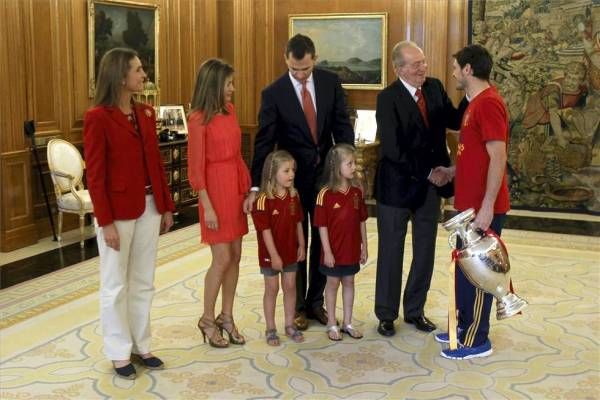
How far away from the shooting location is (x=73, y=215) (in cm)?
812

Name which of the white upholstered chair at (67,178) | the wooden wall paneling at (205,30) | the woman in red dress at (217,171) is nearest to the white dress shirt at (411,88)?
the woman in red dress at (217,171)

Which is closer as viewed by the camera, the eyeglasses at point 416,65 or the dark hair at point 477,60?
the dark hair at point 477,60

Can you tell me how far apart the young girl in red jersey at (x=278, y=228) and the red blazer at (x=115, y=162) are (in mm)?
734

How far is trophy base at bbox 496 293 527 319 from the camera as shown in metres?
4.07

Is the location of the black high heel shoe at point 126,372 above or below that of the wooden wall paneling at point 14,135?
below

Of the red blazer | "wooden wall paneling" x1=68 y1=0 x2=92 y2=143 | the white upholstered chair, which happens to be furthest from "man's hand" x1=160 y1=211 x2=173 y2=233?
"wooden wall paneling" x1=68 y1=0 x2=92 y2=143

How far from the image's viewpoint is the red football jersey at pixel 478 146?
4043mm

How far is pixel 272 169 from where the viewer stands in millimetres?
4449

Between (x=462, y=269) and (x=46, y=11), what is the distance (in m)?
5.39

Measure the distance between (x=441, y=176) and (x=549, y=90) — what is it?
5274 mm

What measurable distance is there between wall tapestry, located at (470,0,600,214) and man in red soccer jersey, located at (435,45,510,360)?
537 centimetres

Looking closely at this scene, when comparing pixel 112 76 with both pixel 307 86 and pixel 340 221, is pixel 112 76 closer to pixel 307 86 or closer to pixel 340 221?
pixel 307 86

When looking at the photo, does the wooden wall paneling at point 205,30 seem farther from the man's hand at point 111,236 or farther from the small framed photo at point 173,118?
the man's hand at point 111,236

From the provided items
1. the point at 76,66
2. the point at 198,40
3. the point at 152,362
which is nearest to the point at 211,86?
the point at 152,362
